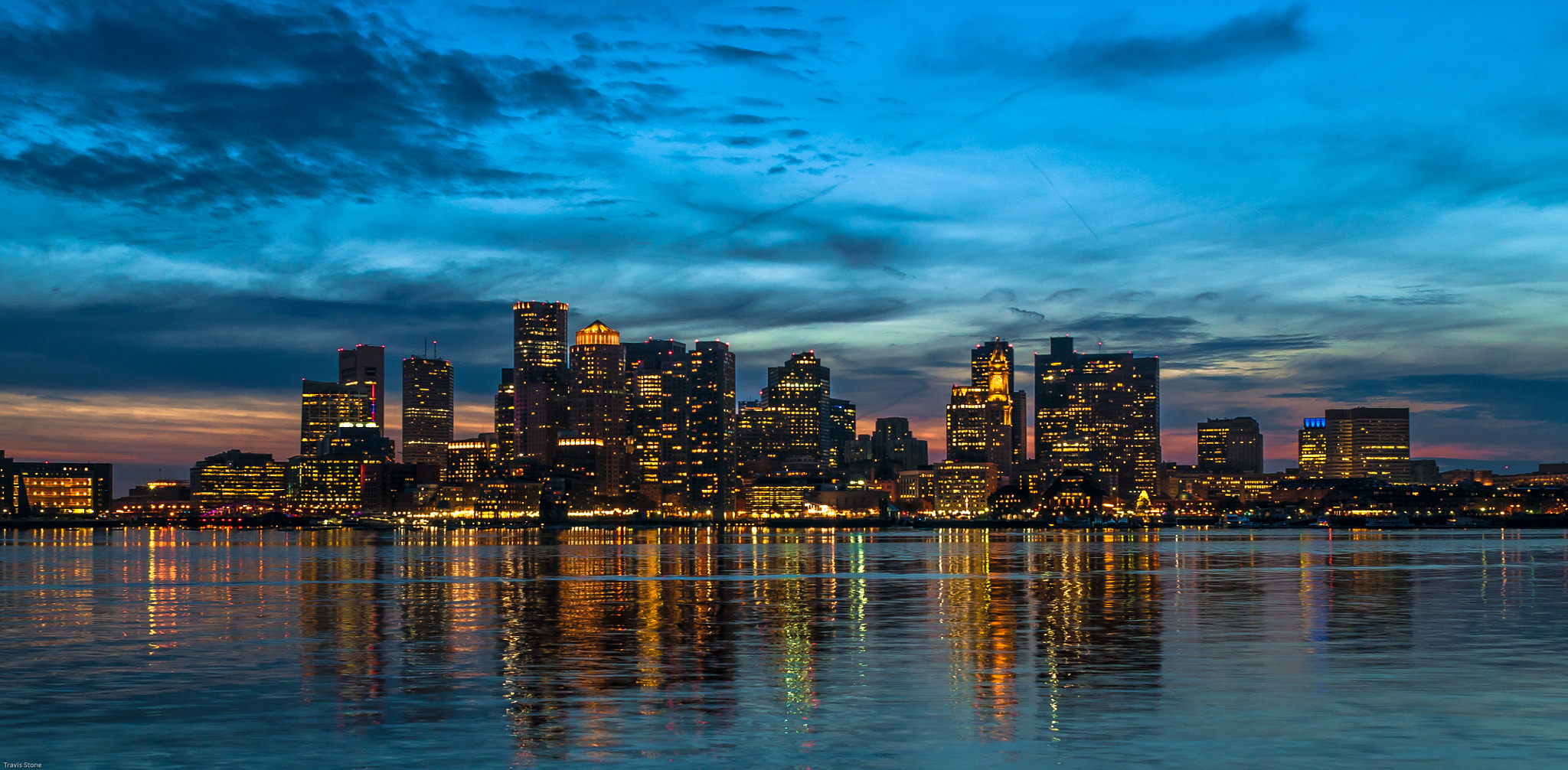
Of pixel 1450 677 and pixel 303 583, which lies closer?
pixel 1450 677

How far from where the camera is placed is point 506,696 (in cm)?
2948

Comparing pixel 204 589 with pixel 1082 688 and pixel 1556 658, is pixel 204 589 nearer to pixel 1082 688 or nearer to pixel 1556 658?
pixel 1082 688

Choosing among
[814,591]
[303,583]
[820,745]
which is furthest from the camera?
[303,583]

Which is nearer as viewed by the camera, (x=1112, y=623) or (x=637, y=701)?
(x=637, y=701)

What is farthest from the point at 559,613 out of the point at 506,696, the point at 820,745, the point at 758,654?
the point at 820,745

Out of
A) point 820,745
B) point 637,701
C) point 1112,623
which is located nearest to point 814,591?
point 1112,623

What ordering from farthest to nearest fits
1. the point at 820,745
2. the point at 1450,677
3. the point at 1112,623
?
the point at 1112,623
the point at 1450,677
the point at 820,745

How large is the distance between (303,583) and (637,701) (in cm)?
5354

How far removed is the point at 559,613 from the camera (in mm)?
52781

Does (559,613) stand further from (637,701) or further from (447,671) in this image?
(637,701)

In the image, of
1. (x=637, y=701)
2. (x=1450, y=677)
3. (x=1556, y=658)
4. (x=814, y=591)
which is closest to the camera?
(x=637, y=701)

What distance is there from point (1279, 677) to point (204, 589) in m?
56.1

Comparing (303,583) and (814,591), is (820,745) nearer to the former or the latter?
(814,591)

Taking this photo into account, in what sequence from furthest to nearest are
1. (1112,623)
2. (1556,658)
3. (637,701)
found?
(1112,623) < (1556,658) < (637,701)
